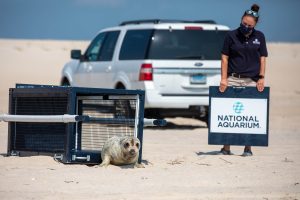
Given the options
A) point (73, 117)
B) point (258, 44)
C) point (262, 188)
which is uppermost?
point (258, 44)

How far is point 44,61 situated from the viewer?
55.8 m

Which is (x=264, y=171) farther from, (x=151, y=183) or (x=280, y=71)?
(x=280, y=71)

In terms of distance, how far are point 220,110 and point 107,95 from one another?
6.40 ft

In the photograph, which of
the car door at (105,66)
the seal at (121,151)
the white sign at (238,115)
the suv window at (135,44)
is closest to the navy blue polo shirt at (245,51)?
→ the white sign at (238,115)

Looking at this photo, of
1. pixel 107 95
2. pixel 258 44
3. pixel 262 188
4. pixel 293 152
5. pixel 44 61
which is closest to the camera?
pixel 262 188

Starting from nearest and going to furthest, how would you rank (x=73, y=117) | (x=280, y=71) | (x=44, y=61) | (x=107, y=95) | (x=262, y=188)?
(x=262, y=188)
(x=73, y=117)
(x=107, y=95)
(x=280, y=71)
(x=44, y=61)

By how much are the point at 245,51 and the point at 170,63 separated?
15.5 ft

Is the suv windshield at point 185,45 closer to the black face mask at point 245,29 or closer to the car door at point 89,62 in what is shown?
the car door at point 89,62

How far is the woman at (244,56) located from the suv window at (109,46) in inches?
240

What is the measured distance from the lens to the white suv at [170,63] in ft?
55.2

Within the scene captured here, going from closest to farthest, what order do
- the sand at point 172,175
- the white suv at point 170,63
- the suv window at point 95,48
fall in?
the sand at point 172,175 < the white suv at point 170,63 < the suv window at point 95,48

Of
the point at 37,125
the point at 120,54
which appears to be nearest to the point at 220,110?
the point at 37,125

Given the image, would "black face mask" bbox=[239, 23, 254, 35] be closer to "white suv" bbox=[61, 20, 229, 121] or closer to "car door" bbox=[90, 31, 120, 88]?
"white suv" bbox=[61, 20, 229, 121]

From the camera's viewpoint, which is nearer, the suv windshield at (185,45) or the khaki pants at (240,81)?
the khaki pants at (240,81)
